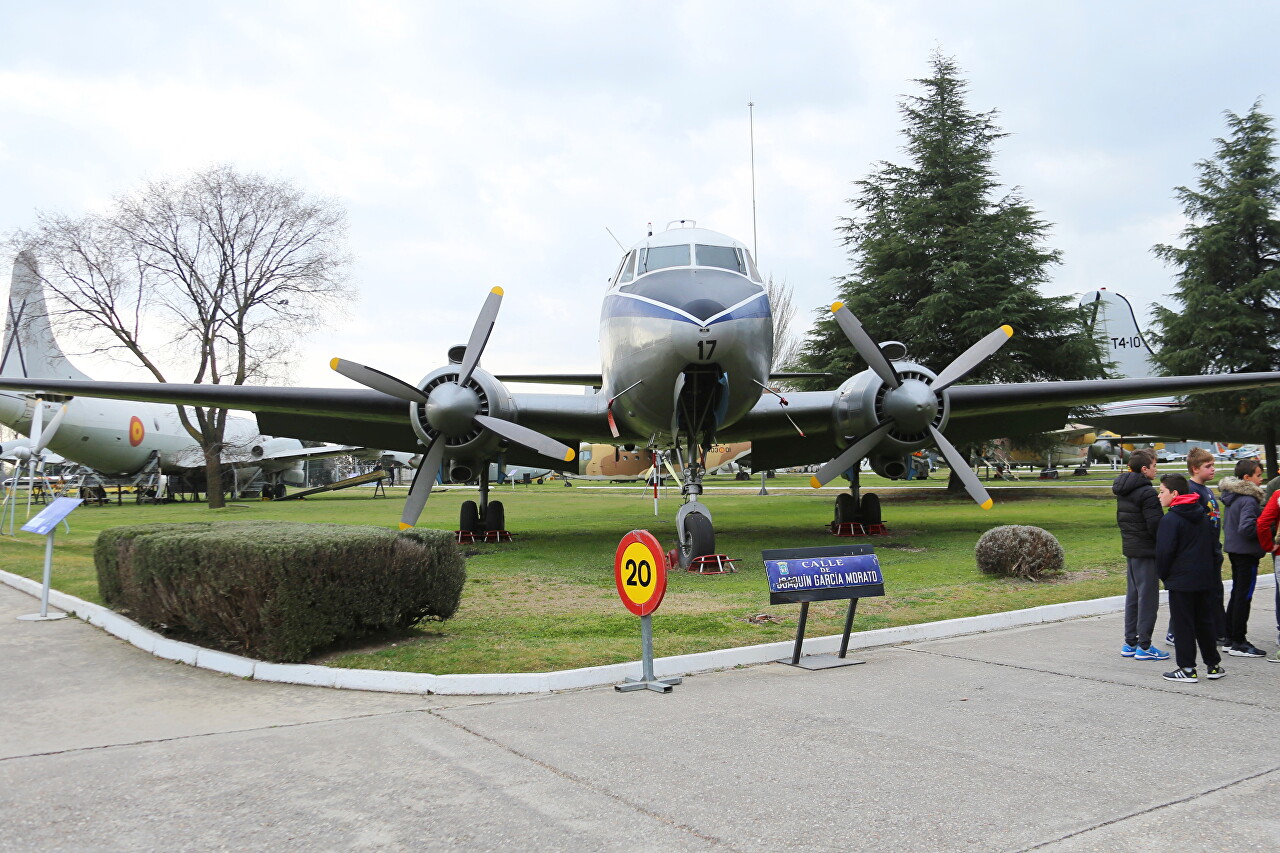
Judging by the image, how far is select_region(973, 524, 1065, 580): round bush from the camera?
1116 centimetres

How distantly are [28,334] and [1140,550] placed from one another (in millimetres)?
40606

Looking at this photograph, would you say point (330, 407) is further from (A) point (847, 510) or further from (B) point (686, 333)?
(A) point (847, 510)

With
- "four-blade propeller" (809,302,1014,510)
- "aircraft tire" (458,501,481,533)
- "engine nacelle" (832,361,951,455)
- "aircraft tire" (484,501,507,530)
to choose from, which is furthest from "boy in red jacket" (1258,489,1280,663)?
"aircraft tire" (458,501,481,533)

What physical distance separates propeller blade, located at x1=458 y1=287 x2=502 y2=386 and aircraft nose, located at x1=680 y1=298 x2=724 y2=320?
384 cm

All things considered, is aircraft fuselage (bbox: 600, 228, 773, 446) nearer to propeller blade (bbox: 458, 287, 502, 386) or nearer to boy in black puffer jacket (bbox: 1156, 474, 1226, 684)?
propeller blade (bbox: 458, 287, 502, 386)

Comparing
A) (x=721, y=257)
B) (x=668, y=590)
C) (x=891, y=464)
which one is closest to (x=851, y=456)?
(x=891, y=464)

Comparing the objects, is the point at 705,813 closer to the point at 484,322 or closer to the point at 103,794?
the point at 103,794

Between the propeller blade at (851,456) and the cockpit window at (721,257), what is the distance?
3.56 meters

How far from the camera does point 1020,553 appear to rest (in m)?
11.1

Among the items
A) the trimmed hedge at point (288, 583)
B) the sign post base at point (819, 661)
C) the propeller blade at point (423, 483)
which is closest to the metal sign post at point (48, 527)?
the trimmed hedge at point (288, 583)

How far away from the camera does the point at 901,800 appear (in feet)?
13.1

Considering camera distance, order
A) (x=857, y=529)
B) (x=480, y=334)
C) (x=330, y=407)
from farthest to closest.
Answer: (x=857, y=529), (x=330, y=407), (x=480, y=334)

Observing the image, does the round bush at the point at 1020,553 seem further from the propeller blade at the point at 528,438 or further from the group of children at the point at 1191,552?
the propeller blade at the point at 528,438

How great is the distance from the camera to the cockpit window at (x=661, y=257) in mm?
12969
